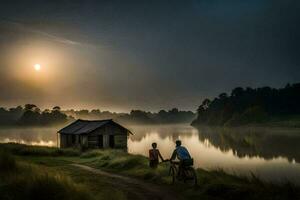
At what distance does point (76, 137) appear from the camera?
178 feet

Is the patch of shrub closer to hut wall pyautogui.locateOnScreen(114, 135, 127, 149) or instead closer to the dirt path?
the dirt path

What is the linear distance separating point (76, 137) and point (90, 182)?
3524 centimetres

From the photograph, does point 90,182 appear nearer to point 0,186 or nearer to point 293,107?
point 0,186

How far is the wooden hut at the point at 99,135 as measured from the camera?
51406 millimetres

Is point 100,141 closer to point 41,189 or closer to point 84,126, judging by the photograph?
point 84,126

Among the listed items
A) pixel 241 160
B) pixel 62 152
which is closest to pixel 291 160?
pixel 241 160

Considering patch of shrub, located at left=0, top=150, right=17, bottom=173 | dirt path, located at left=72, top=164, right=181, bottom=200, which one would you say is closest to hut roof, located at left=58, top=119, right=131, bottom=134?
patch of shrub, located at left=0, top=150, right=17, bottom=173

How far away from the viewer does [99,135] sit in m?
52.9

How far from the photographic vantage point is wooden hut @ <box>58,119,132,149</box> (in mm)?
51406

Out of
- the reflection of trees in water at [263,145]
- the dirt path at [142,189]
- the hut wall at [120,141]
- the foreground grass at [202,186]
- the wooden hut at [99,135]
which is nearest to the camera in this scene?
the foreground grass at [202,186]

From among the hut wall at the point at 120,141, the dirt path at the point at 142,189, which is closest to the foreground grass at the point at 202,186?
the dirt path at the point at 142,189

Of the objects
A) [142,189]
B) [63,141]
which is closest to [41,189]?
[142,189]

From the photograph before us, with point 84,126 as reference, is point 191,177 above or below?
Result: below

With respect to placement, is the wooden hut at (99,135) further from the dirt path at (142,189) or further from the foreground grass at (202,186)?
the dirt path at (142,189)
